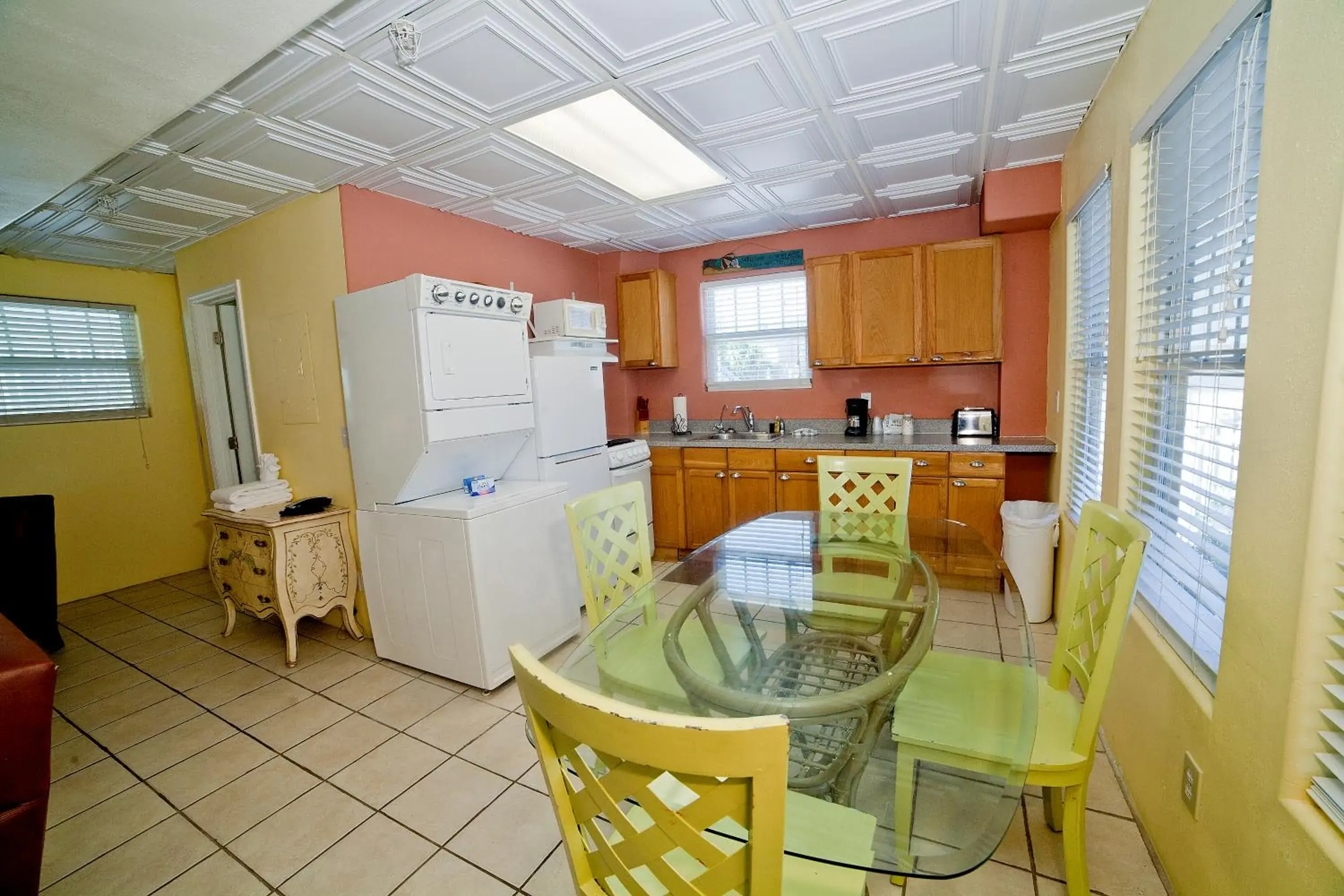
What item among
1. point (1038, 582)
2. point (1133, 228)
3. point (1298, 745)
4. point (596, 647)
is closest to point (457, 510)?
point (596, 647)

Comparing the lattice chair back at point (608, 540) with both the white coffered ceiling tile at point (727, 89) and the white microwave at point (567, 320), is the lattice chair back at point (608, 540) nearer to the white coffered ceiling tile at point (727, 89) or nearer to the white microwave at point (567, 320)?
the white coffered ceiling tile at point (727, 89)

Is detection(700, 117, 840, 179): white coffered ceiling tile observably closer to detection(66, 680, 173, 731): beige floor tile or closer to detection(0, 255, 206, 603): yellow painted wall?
detection(66, 680, 173, 731): beige floor tile

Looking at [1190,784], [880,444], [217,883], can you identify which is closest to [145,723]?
[217,883]

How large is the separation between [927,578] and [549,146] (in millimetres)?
2679

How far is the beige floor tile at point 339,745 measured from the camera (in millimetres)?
2146

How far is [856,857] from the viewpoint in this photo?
94cm

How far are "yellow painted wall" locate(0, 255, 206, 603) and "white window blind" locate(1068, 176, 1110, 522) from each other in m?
6.40

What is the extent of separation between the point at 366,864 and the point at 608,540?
1.29m

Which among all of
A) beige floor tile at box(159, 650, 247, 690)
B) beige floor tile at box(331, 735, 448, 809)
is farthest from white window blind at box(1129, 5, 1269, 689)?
beige floor tile at box(159, 650, 247, 690)

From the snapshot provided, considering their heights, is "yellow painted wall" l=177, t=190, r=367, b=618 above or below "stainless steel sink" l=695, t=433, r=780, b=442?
above

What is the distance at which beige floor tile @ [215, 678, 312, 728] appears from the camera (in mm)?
2492

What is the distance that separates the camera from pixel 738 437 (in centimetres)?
439

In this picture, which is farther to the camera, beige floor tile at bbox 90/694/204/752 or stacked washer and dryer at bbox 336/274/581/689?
stacked washer and dryer at bbox 336/274/581/689

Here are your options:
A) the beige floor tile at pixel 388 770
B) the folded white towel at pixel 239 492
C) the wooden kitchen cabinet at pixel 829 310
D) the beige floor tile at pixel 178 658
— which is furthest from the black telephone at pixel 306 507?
the wooden kitchen cabinet at pixel 829 310
